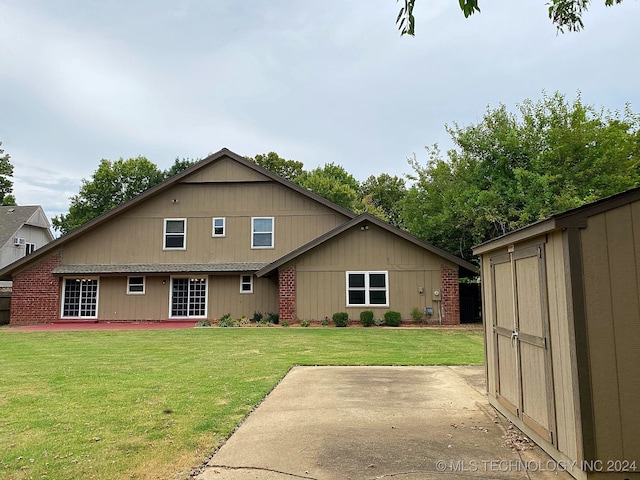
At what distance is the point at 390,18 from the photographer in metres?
3.75

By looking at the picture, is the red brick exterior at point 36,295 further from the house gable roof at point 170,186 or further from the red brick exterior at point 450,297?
the red brick exterior at point 450,297

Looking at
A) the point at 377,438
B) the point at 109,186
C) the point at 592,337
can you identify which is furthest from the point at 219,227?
the point at 109,186

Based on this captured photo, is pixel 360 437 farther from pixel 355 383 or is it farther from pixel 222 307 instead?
pixel 222 307

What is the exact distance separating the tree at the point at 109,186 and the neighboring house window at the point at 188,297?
85.1 feet

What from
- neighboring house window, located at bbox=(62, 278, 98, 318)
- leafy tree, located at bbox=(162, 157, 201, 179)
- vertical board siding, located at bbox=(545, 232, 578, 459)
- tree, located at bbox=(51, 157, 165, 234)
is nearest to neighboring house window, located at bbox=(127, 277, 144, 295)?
neighboring house window, located at bbox=(62, 278, 98, 318)

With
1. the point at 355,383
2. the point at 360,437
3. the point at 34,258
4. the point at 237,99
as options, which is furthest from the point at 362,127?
the point at 360,437

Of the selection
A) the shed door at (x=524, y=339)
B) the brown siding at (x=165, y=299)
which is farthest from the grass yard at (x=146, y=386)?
the brown siding at (x=165, y=299)

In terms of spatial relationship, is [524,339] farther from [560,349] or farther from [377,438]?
[377,438]

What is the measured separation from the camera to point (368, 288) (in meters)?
16.3

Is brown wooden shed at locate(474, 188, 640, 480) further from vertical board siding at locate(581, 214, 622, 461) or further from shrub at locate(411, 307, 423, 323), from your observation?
shrub at locate(411, 307, 423, 323)

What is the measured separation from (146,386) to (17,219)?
106ft

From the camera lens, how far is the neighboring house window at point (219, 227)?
1877 centimetres

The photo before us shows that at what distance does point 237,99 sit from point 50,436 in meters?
16.7

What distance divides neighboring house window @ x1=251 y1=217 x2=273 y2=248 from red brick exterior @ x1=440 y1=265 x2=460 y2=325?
7.66m
